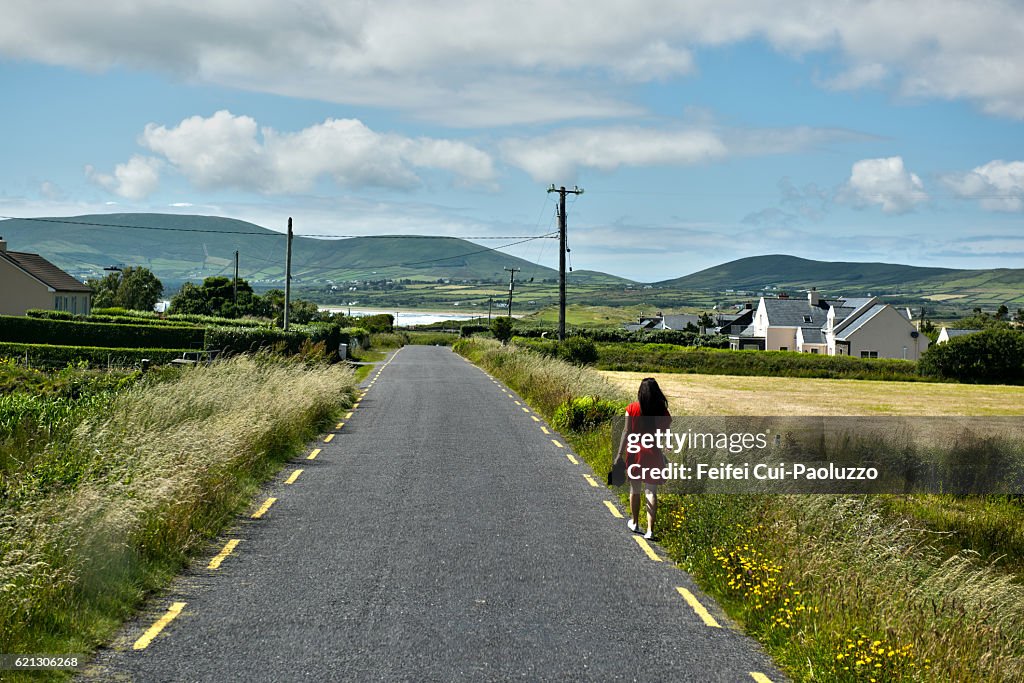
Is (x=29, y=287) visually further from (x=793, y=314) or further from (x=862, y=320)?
(x=793, y=314)

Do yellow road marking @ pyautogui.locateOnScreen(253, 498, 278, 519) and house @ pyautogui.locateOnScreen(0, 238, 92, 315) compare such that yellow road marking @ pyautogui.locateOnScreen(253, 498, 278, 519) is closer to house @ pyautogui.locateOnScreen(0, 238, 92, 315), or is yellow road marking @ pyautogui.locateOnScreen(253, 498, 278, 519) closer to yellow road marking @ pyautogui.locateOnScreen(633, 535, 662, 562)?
yellow road marking @ pyautogui.locateOnScreen(633, 535, 662, 562)

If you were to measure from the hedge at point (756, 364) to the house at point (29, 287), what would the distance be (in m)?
46.0

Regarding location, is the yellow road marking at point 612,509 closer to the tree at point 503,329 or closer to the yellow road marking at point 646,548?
the yellow road marking at point 646,548

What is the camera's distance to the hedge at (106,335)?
1690 inches

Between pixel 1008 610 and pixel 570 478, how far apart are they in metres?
7.96

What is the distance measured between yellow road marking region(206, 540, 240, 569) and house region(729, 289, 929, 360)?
262 ft

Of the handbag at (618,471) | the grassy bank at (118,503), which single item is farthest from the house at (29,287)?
the handbag at (618,471)

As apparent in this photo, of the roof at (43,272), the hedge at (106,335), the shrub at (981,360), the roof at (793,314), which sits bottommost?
the shrub at (981,360)

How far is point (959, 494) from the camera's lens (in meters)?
18.3

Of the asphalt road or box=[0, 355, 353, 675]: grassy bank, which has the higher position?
box=[0, 355, 353, 675]: grassy bank

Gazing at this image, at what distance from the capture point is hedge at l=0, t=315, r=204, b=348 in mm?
42938

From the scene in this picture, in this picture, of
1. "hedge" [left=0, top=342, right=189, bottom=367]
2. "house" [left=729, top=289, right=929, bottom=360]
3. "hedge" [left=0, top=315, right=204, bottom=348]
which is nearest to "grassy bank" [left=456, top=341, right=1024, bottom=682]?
"hedge" [left=0, top=342, right=189, bottom=367]

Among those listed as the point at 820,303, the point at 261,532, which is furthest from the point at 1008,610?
the point at 820,303

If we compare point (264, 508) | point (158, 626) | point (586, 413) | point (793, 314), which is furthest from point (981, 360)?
point (158, 626)
